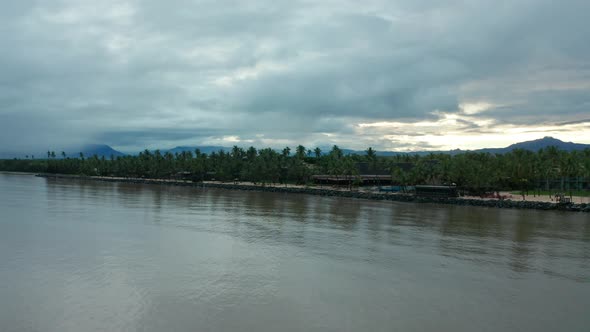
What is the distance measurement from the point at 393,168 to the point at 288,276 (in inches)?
2812

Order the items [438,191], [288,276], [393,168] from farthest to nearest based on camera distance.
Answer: [393,168] < [438,191] < [288,276]

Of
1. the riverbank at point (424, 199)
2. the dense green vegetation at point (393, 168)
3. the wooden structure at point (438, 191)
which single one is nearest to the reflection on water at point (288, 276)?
the riverbank at point (424, 199)

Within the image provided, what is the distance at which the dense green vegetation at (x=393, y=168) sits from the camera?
70375 millimetres

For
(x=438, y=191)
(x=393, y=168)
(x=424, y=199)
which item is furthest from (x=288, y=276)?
(x=393, y=168)

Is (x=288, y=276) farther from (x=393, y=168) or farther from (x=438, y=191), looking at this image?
(x=393, y=168)

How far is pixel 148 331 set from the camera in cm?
1462

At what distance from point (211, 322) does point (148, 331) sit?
2.10 m

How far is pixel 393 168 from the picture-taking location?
295 feet

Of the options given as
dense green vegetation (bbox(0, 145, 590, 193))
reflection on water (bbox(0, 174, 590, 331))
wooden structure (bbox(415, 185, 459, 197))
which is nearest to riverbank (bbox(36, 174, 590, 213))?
wooden structure (bbox(415, 185, 459, 197))

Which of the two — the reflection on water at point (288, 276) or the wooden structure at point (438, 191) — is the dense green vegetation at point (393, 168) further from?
the reflection on water at point (288, 276)

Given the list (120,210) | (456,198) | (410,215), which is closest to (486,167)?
(456,198)

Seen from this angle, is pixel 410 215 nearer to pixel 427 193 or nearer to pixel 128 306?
pixel 427 193

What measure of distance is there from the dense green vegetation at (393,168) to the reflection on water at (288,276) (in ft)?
102

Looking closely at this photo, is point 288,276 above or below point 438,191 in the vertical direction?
below
